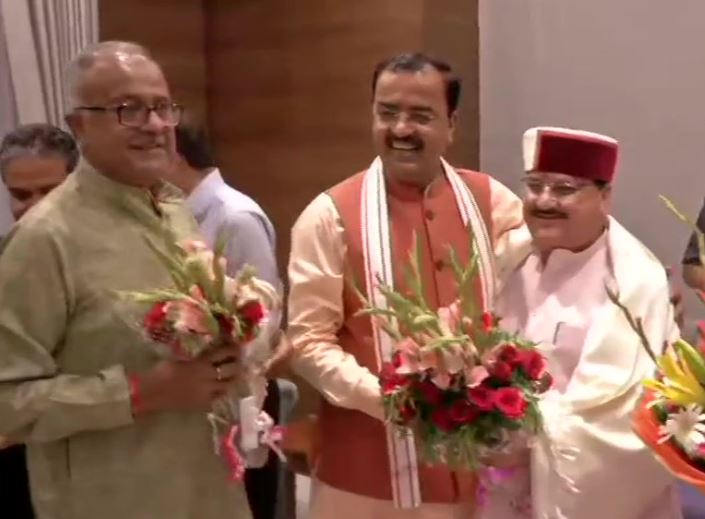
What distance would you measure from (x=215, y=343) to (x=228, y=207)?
116 centimetres

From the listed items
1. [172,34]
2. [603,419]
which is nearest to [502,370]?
[603,419]

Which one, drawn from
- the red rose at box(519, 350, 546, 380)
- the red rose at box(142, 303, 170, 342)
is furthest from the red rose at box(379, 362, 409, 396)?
the red rose at box(142, 303, 170, 342)

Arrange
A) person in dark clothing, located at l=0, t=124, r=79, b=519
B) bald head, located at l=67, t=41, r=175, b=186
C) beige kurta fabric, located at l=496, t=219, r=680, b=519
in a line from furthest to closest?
person in dark clothing, located at l=0, t=124, r=79, b=519, beige kurta fabric, located at l=496, t=219, r=680, b=519, bald head, located at l=67, t=41, r=175, b=186

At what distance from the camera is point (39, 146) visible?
9.62ft

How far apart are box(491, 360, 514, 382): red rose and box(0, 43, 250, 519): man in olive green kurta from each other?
1.64 ft

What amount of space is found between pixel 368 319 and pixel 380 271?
4.6 inches

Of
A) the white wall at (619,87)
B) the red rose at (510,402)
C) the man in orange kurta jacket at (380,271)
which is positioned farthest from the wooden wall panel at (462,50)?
the red rose at (510,402)

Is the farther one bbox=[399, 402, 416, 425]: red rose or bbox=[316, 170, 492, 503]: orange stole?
bbox=[316, 170, 492, 503]: orange stole

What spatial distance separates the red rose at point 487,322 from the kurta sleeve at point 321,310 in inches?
17.4

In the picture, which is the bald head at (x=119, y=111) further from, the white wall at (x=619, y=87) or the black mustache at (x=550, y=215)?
the white wall at (x=619, y=87)

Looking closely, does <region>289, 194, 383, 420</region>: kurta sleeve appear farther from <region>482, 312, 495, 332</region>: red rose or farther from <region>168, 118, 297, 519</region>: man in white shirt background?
<region>482, 312, 495, 332</region>: red rose

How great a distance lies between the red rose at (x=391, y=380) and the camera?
2123 millimetres

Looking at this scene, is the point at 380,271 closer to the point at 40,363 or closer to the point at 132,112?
the point at 132,112

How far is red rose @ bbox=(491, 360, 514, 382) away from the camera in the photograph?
2094 mm
